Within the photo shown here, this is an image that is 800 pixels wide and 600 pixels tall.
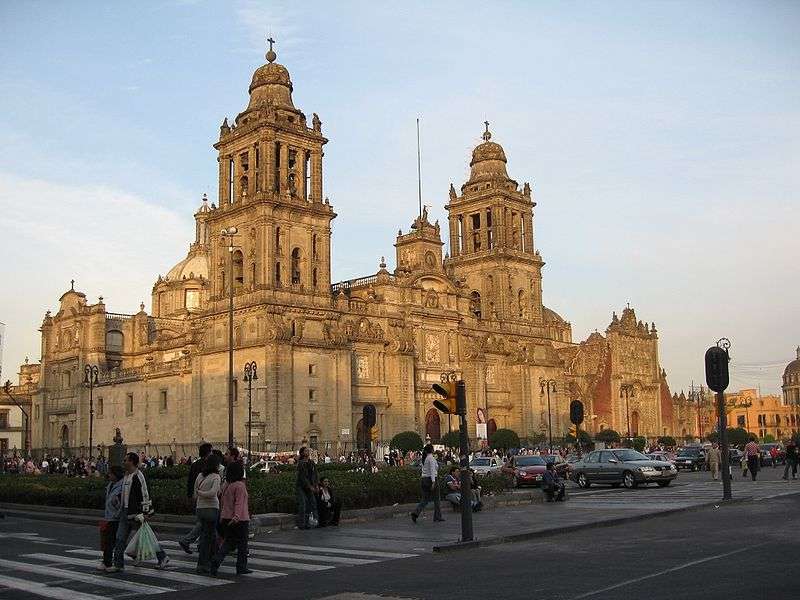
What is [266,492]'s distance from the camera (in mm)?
23906

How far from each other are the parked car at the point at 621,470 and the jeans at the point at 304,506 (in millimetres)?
17697

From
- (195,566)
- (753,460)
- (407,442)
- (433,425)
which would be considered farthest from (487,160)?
(195,566)

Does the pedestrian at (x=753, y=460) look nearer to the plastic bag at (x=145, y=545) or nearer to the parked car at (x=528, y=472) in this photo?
the parked car at (x=528, y=472)

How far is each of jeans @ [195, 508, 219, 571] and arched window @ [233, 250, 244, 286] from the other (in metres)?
51.5

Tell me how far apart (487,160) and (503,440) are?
99.5 feet

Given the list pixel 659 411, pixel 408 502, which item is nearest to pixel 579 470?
pixel 408 502

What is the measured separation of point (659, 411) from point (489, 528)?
88.7 m

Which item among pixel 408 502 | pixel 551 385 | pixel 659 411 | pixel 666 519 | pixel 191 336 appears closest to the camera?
pixel 666 519

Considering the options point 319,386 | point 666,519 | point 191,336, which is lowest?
point 666,519

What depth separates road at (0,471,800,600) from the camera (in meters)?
12.5

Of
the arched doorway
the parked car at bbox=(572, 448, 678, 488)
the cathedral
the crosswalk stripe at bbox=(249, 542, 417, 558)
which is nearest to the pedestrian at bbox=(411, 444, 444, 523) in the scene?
the crosswalk stripe at bbox=(249, 542, 417, 558)

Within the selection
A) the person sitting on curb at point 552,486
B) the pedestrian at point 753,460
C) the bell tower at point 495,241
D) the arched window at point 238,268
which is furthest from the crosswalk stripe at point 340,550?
the bell tower at point 495,241

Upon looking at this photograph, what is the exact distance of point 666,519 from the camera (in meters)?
21.8

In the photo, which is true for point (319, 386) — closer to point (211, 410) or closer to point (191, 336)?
point (211, 410)
